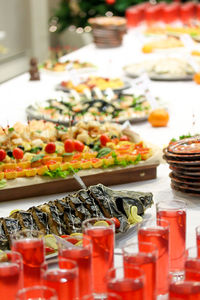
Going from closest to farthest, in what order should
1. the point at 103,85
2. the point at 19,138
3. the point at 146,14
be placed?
1. the point at 19,138
2. the point at 103,85
3. the point at 146,14

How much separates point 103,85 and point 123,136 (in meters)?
1.86

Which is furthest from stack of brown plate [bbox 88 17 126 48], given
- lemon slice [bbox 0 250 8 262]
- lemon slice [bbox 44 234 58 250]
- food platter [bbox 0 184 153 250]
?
lemon slice [bbox 0 250 8 262]

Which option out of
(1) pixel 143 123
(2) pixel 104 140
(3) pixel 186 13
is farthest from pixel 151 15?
(2) pixel 104 140

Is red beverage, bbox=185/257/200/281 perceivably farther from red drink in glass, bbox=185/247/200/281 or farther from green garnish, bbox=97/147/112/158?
green garnish, bbox=97/147/112/158

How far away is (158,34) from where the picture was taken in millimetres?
8000

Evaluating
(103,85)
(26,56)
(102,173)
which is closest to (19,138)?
(102,173)

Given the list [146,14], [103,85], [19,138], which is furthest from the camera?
[146,14]

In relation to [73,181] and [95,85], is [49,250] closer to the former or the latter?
[73,181]

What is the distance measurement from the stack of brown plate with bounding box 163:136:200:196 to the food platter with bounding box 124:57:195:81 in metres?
2.83

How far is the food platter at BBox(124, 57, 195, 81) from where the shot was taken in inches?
213

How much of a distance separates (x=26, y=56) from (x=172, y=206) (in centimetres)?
837

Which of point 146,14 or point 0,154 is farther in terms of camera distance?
point 146,14

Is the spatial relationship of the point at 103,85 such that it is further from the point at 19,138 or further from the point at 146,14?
the point at 146,14

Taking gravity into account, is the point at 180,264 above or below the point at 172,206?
below
